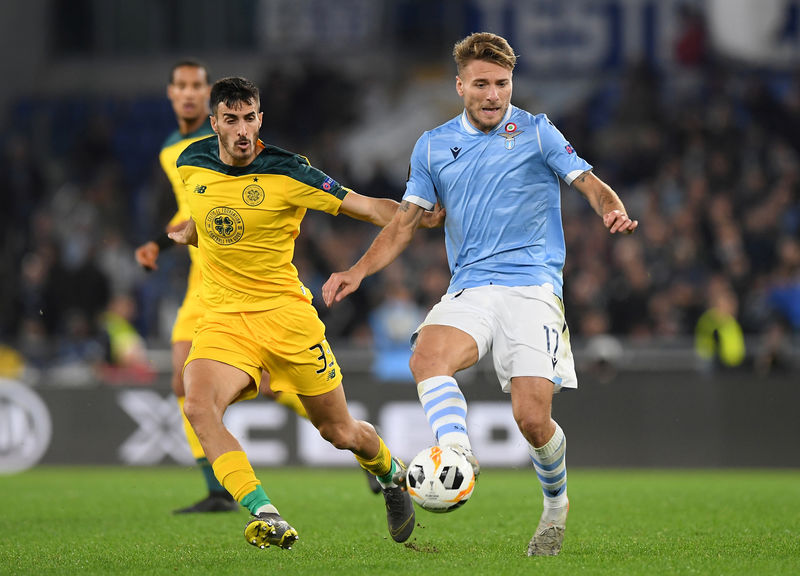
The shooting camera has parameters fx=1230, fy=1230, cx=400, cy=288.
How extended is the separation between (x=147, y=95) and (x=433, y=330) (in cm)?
1786

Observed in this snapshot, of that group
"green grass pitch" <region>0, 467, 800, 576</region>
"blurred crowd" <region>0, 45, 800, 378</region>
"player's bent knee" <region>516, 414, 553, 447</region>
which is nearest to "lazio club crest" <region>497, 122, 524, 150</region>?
"player's bent knee" <region>516, 414, 553, 447</region>

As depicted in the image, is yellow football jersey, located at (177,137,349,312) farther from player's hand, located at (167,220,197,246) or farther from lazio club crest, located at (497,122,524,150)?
lazio club crest, located at (497,122,524,150)

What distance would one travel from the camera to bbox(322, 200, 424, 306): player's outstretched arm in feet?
19.7

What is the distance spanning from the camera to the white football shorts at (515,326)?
598 centimetres

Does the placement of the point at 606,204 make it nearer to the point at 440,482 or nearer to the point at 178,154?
the point at 440,482

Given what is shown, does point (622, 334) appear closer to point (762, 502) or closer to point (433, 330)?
point (762, 502)

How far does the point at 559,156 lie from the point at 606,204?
0.44m

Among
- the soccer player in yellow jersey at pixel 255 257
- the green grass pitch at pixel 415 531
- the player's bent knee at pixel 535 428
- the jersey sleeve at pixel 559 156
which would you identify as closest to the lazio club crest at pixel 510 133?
the jersey sleeve at pixel 559 156

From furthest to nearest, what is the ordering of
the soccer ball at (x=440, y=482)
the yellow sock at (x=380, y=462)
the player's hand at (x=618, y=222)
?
the yellow sock at (x=380, y=462), the player's hand at (x=618, y=222), the soccer ball at (x=440, y=482)

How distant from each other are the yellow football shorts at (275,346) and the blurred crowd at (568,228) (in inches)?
299

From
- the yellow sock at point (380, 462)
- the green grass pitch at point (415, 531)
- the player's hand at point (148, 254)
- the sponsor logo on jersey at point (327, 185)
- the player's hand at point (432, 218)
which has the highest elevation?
the sponsor logo on jersey at point (327, 185)

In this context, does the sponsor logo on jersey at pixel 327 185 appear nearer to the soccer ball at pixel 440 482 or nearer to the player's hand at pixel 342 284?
the player's hand at pixel 342 284

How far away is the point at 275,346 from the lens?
642 centimetres

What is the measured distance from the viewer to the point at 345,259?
16531mm
